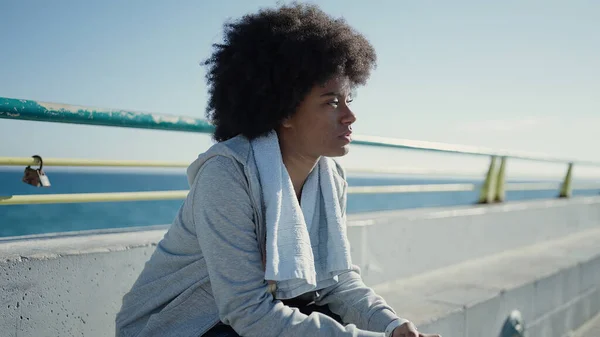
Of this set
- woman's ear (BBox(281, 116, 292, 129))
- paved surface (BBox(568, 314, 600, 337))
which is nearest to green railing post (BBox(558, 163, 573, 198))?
paved surface (BBox(568, 314, 600, 337))

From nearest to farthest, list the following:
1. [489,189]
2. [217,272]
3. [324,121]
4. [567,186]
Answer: [217,272] < [324,121] < [489,189] < [567,186]

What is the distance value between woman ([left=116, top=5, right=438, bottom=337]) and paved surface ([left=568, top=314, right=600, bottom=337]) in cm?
375

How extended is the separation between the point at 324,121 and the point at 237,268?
573 millimetres

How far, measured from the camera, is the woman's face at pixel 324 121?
5.92 feet

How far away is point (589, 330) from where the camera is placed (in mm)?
4945

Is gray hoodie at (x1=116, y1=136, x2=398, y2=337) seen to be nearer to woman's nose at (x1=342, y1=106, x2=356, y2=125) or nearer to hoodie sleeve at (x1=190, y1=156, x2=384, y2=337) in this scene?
hoodie sleeve at (x1=190, y1=156, x2=384, y2=337)

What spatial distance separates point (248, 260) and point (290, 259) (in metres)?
0.14

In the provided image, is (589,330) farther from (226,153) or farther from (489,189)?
(226,153)

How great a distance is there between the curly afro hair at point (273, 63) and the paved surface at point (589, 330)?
409 cm

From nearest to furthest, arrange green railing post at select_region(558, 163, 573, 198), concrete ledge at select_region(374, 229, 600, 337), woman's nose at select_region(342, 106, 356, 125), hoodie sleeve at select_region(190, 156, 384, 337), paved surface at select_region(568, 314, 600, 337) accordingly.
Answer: hoodie sleeve at select_region(190, 156, 384, 337) → woman's nose at select_region(342, 106, 356, 125) → concrete ledge at select_region(374, 229, 600, 337) → paved surface at select_region(568, 314, 600, 337) → green railing post at select_region(558, 163, 573, 198)

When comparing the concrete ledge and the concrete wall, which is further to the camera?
the concrete ledge

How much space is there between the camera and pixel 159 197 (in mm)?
2514

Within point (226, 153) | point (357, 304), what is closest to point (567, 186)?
point (357, 304)

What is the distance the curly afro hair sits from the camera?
1739 mm
